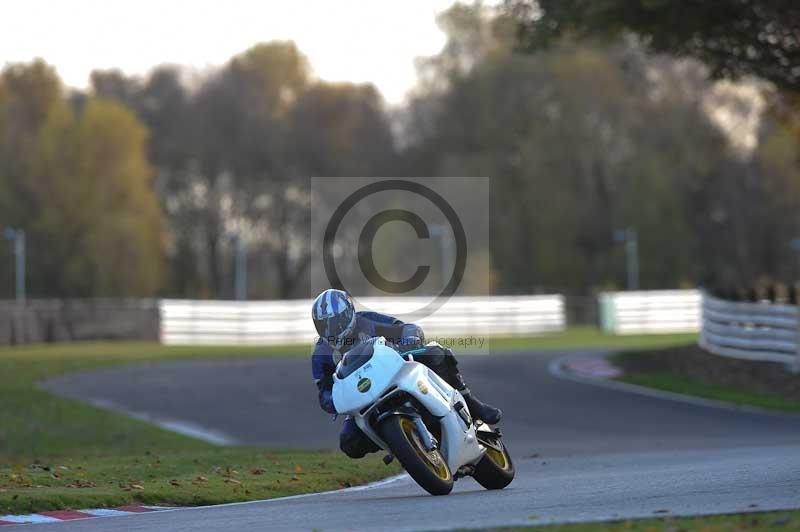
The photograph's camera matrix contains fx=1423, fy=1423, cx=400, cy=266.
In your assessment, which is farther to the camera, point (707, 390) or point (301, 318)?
point (301, 318)

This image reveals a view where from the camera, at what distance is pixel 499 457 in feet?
36.3

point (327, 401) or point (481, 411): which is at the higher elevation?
point (327, 401)

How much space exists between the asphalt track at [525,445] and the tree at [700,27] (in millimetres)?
6535

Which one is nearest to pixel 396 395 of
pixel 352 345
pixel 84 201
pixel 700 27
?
pixel 352 345

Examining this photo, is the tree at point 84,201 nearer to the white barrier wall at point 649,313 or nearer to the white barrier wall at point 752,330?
the white barrier wall at point 649,313

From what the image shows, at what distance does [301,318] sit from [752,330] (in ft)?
68.3

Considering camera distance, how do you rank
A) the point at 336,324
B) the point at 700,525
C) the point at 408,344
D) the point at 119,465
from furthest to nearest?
the point at 119,465
the point at 408,344
the point at 336,324
the point at 700,525

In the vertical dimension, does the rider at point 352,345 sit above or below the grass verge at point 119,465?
above

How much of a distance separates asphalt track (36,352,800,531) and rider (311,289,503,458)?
1.62 ft

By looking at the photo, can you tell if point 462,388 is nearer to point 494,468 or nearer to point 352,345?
point 494,468

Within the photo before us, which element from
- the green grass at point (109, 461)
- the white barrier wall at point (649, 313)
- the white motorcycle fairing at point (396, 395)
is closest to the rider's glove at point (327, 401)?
the white motorcycle fairing at point (396, 395)

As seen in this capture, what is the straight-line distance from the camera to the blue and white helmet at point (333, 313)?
33.0ft

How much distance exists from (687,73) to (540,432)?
53.7 m

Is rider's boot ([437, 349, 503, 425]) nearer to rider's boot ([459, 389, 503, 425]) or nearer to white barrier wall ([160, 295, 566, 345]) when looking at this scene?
rider's boot ([459, 389, 503, 425])
